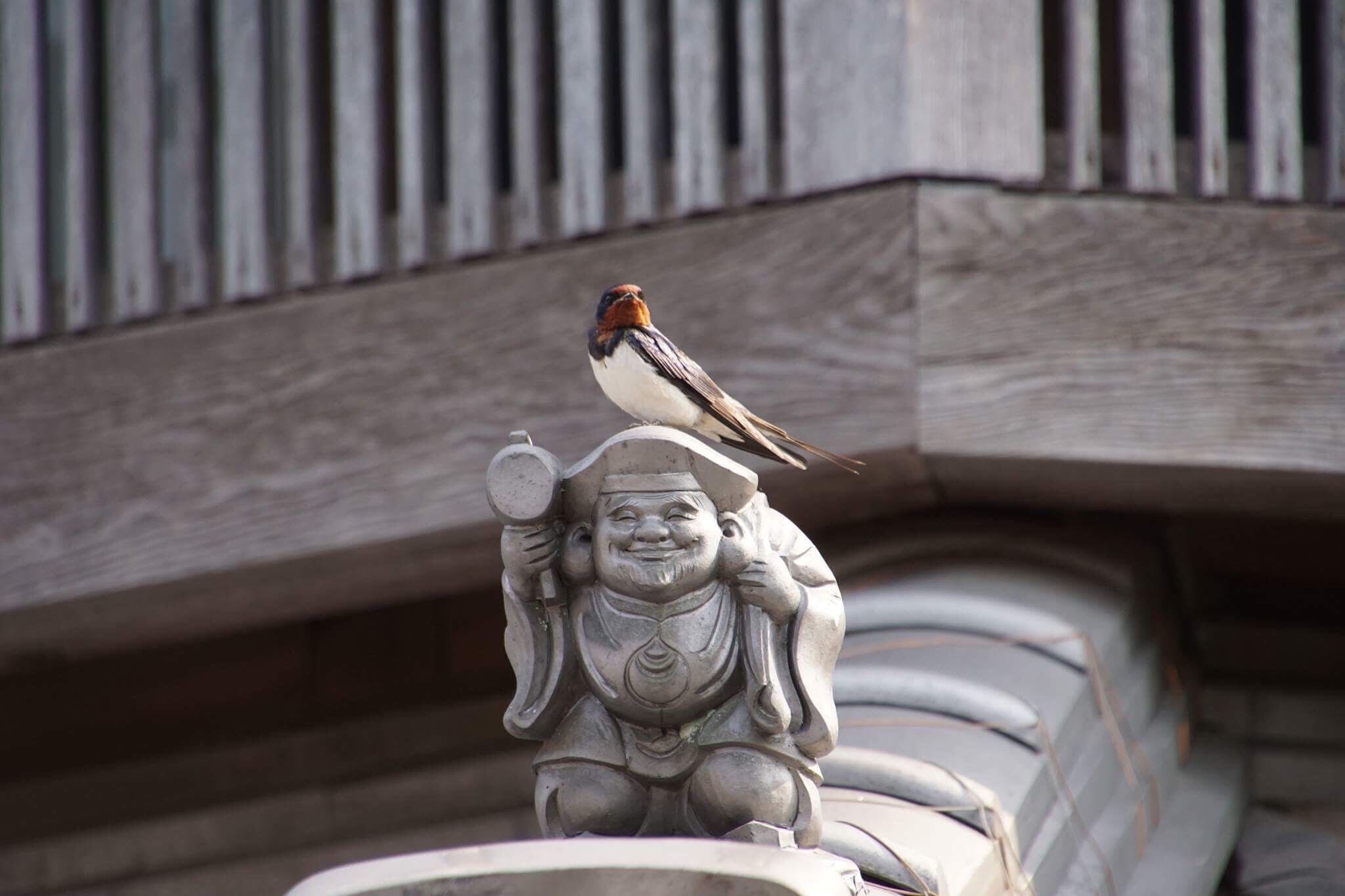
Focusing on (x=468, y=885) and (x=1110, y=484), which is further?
(x=1110, y=484)

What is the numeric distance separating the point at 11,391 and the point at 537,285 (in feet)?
4.05

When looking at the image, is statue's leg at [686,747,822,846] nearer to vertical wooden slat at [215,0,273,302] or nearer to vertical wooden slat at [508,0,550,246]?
vertical wooden slat at [508,0,550,246]

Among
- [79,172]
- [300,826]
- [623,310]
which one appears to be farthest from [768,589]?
[300,826]

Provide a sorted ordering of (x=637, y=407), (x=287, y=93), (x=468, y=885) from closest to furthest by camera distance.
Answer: (x=468, y=885)
(x=637, y=407)
(x=287, y=93)

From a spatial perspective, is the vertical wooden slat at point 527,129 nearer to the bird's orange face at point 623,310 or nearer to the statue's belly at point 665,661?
the bird's orange face at point 623,310

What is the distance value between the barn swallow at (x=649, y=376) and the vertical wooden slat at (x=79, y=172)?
6.31 feet

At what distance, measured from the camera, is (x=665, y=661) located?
7.54 ft

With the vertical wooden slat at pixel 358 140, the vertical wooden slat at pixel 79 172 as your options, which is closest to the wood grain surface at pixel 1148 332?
the vertical wooden slat at pixel 358 140

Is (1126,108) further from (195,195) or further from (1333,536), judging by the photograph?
(195,195)

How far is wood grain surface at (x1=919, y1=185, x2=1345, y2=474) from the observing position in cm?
354

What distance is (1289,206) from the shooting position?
361cm

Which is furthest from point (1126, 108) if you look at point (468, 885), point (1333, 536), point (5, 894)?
point (5, 894)

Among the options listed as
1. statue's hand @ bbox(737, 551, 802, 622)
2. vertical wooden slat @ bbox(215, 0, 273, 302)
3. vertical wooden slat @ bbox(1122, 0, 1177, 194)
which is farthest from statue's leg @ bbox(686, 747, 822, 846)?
vertical wooden slat @ bbox(215, 0, 273, 302)

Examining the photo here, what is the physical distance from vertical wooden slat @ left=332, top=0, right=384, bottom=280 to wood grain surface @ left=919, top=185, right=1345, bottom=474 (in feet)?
4.00
